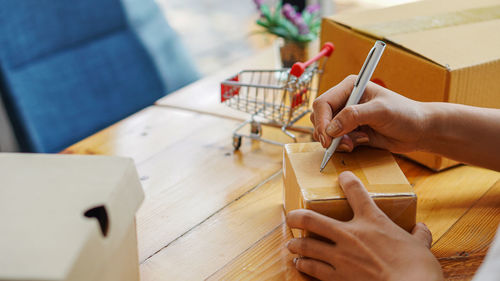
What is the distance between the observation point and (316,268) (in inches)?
26.2

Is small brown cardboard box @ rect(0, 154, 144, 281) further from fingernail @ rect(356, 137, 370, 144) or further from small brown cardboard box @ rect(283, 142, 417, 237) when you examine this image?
fingernail @ rect(356, 137, 370, 144)

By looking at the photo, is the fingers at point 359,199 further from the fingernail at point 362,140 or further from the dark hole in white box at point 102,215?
the dark hole in white box at point 102,215

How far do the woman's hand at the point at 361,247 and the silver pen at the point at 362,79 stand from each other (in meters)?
0.09

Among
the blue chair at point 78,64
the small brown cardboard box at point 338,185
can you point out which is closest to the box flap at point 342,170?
the small brown cardboard box at point 338,185

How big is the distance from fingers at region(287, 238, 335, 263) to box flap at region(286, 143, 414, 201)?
65 mm

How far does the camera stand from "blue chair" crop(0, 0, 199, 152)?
4.73ft

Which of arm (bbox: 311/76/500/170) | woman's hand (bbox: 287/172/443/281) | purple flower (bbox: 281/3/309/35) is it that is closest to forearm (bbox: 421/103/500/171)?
arm (bbox: 311/76/500/170)

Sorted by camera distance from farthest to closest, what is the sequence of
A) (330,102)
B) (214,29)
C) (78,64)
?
1. (214,29)
2. (78,64)
3. (330,102)

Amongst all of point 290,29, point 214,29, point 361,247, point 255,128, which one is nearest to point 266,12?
point 290,29

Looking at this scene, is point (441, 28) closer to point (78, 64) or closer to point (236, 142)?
point (236, 142)

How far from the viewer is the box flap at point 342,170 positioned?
689mm

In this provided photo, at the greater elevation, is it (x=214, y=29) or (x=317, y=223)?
(x=317, y=223)

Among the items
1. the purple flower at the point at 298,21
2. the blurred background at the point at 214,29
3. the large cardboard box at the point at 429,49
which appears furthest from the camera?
the blurred background at the point at 214,29

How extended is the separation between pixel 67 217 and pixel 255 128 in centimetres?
66
